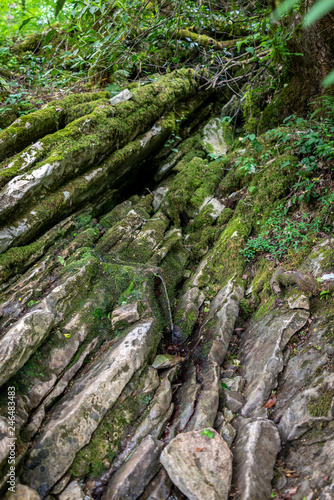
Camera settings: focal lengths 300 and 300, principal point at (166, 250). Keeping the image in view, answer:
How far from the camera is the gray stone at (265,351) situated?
13.5 ft

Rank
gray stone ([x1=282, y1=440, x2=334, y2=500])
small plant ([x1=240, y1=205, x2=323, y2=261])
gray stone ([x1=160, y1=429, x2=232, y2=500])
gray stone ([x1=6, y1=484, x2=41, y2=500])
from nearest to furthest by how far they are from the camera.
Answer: gray stone ([x1=282, y1=440, x2=334, y2=500]), gray stone ([x1=6, y1=484, x2=41, y2=500]), gray stone ([x1=160, y1=429, x2=232, y2=500]), small plant ([x1=240, y1=205, x2=323, y2=261])

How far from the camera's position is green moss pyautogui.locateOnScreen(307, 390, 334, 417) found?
3.49 metres

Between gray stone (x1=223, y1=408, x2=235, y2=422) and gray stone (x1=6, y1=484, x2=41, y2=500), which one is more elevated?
gray stone (x1=6, y1=484, x2=41, y2=500)

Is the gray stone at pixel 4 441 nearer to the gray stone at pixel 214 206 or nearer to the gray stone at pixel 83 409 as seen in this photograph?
the gray stone at pixel 83 409

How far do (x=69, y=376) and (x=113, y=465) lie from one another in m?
1.30

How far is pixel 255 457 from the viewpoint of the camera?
11.2 ft

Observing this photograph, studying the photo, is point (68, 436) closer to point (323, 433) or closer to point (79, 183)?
point (323, 433)

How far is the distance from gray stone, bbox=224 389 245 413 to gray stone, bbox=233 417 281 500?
26 cm

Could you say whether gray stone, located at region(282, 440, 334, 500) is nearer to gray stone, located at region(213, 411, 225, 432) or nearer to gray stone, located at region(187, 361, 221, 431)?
gray stone, located at region(213, 411, 225, 432)

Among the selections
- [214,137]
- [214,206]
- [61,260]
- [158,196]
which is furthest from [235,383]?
[214,137]

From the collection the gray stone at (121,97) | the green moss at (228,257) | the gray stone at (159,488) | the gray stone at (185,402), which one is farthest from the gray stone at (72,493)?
the gray stone at (121,97)

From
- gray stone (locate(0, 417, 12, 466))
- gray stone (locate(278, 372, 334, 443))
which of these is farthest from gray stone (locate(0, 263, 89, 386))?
gray stone (locate(278, 372, 334, 443))

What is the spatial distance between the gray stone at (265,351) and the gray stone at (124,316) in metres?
1.88

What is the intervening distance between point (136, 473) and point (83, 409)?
3.19 ft
